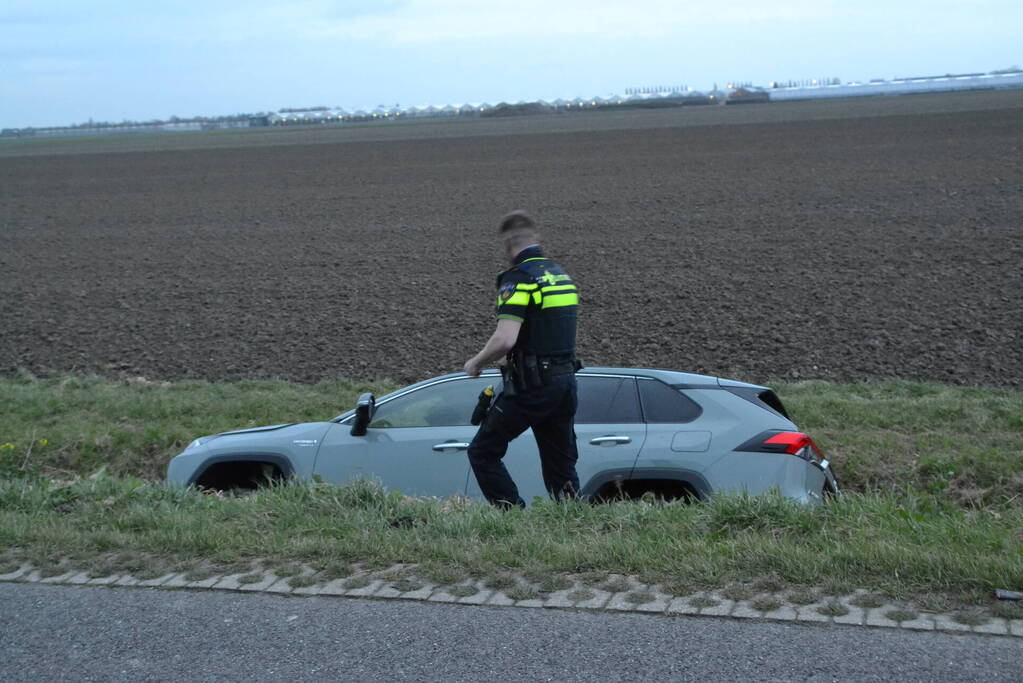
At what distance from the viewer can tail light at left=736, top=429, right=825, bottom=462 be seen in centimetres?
618

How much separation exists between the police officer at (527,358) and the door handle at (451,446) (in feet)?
3.21

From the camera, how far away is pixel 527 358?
18.3 ft

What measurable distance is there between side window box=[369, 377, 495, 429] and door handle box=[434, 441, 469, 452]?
8.3 inches

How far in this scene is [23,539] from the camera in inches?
202

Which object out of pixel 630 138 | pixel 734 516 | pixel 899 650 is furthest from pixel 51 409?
pixel 630 138

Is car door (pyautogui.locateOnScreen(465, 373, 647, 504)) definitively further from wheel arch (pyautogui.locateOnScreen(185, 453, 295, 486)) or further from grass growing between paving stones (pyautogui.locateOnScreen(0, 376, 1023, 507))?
grass growing between paving stones (pyautogui.locateOnScreen(0, 376, 1023, 507))

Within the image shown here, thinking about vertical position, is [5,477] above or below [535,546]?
below

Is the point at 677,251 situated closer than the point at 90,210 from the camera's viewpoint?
Yes

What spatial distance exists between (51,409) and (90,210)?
25.4 metres

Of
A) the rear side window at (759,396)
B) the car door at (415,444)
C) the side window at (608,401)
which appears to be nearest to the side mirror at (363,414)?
the car door at (415,444)

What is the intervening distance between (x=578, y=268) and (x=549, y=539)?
1498 cm

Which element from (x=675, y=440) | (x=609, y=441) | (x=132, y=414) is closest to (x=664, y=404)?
(x=675, y=440)

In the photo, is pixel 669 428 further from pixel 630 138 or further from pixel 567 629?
pixel 630 138

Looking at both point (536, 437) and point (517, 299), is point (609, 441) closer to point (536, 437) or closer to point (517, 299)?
point (536, 437)
